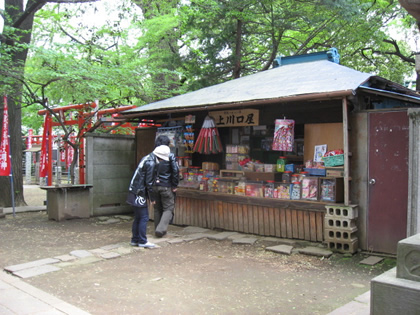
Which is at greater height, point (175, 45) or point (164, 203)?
point (175, 45)

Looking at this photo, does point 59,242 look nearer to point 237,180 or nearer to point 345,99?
point 237,180

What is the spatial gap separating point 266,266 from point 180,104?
431 centimetres

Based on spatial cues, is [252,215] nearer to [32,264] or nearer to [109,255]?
[109,255]

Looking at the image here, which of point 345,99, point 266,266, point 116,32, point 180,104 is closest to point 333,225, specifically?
point 266,266

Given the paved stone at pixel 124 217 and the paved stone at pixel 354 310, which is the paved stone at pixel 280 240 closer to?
the paved stone at pixel 354 310

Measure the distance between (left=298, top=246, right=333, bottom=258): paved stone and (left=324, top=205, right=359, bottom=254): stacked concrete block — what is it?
179 millimetres

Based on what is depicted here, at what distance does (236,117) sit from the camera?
28.2 feet

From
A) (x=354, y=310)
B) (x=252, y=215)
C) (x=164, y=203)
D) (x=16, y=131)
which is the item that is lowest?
(x=354, y=310)

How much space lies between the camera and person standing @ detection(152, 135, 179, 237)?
7727mm

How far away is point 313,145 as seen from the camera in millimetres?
7469

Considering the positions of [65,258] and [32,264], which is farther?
[65,258]

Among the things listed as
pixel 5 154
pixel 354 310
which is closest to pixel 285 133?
pixel 354 310

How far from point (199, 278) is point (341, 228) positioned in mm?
2670

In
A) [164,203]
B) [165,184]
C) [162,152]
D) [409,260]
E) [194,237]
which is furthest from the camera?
[194,237]
